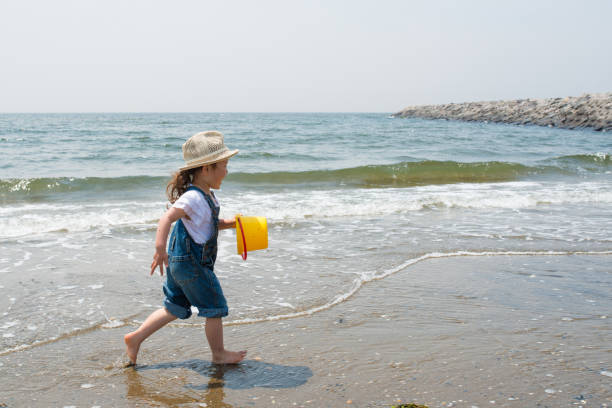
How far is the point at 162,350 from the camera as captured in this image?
3.23 m

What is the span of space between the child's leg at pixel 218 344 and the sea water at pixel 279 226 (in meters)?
0.74

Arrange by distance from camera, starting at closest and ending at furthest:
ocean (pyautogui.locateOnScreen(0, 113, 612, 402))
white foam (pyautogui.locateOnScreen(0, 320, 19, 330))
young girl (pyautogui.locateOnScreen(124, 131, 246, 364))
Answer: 1. young girl (pyautogui.locateOnScreen(124, 131, 246, 364))
2. white foam (pyautogui.locateOnScreen(0, 320, 19, 330))
3. ocean (pyautogui.locateOnScreen(0, 113, 612, 402))

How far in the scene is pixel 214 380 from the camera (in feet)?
9.28

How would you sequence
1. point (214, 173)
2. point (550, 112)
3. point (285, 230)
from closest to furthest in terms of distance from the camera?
point (214, 173) < point (285, 230) < point (550, 112)

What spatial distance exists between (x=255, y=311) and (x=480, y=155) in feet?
59.2

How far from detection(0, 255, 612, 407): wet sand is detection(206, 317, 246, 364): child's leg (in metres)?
0.05

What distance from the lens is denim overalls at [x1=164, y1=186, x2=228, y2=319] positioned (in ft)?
9.42

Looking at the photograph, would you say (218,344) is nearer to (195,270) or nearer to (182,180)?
(195,270)

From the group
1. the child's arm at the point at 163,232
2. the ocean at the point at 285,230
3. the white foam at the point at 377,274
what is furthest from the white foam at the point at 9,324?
the child's arm at the point at 163,232

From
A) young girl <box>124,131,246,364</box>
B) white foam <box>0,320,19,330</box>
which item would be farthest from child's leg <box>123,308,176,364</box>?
white foam <box>0,320,19,330</box>

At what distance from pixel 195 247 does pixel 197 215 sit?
0.59 ft

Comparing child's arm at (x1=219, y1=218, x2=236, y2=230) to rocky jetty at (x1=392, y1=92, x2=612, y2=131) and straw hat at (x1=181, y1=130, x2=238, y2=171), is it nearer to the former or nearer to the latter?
straw hat at (x1=181, y1=130, x2=238, y2=171)

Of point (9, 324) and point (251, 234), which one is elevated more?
point (251, 234)

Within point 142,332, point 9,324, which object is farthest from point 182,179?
point 9,324
